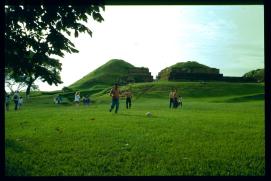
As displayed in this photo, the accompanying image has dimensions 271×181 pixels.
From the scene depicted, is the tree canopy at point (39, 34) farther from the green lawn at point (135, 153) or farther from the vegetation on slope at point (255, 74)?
the vegetation on slope at point (255, 74)

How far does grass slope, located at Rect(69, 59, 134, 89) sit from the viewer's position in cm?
12100

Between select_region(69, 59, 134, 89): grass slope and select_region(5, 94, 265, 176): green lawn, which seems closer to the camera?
select_region(5, 94, 265, 176): green lawn

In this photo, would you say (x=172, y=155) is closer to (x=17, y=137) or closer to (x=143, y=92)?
(x=17, y=137)

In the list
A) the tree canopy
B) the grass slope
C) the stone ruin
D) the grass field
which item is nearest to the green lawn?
the grass field

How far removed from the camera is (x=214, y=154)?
8.70m

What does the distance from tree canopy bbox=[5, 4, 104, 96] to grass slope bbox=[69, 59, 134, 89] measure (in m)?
111

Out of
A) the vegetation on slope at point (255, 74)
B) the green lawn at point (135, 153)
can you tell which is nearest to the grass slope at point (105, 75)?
the vegetation on slope at point (255, 74)

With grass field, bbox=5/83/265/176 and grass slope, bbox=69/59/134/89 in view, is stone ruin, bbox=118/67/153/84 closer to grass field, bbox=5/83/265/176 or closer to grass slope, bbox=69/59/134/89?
grass slope, bbox=69/59/134/89

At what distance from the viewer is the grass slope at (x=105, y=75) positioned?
121 meters

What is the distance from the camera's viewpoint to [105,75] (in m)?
129
